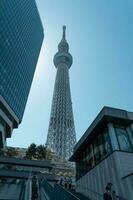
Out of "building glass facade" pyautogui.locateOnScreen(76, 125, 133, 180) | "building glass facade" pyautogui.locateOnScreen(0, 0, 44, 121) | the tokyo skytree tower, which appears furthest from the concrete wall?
the tokyo skytree tower

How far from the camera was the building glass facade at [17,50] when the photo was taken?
56.7 m

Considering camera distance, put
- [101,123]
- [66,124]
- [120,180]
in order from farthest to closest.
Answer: [66,124]
[101,123]
[120,180]

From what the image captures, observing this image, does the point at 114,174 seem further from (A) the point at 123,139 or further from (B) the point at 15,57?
(B) the point at 15,57

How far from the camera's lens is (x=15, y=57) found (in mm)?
63656

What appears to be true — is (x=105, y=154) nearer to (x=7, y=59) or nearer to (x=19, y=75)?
(x=7, y=59)

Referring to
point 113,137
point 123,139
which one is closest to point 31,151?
point 123,139

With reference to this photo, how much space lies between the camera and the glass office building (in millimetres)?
56281

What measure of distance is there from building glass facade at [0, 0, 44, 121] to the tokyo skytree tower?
3621 cm

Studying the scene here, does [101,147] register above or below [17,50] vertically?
below

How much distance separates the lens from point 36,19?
292ft

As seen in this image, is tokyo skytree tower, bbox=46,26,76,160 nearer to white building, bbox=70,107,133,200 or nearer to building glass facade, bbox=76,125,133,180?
building glass facade, bbox=76,125,133,180

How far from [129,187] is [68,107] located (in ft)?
334

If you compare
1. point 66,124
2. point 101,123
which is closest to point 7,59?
point 101,123

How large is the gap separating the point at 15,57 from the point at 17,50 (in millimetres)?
3347
